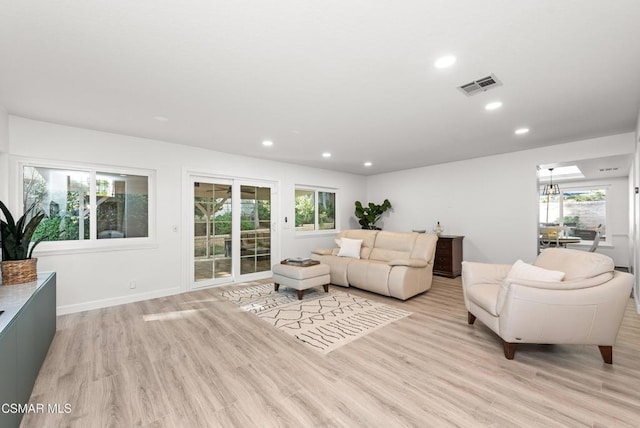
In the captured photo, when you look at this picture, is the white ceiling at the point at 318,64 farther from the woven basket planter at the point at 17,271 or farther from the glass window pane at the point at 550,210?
the glass window pane at the point at 550,210

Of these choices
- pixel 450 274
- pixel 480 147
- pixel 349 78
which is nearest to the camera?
pixel 349 78

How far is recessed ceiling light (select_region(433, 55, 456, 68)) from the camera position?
6.64 feet

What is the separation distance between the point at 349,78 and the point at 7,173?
3.94 metres

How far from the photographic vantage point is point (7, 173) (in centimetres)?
310

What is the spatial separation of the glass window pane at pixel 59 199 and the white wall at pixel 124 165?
0.17m

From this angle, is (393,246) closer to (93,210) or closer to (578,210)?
(93,210)

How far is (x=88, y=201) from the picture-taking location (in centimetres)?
370

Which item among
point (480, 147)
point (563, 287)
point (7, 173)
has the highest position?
point (480, 147)

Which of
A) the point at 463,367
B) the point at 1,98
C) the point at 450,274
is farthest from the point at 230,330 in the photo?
the point at 450,274

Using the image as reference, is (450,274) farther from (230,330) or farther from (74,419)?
(74,419)

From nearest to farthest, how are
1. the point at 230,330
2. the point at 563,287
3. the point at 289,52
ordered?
the point at 289,52, the point at 563,287, the point at 230,330

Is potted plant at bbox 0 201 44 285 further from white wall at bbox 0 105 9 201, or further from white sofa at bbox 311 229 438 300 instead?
white sofa at bbox 311 229 438 300

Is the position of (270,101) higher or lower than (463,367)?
higher

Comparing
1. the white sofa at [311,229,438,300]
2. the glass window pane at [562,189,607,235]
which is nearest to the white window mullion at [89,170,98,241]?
the white sofa at [311,229,438,300]
